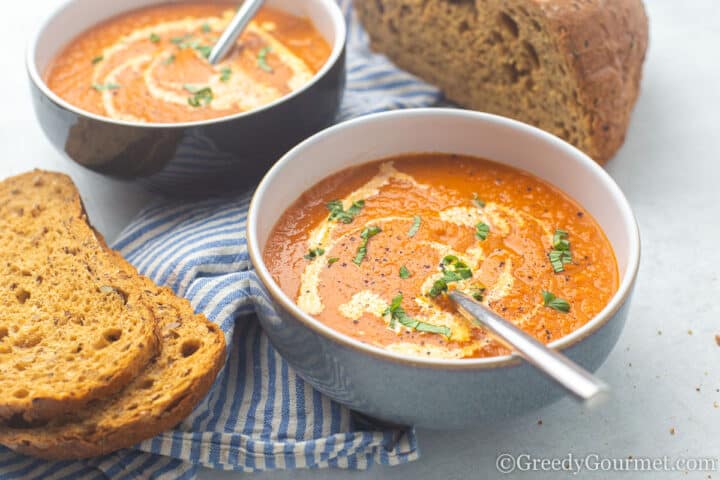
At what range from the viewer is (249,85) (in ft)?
11.5

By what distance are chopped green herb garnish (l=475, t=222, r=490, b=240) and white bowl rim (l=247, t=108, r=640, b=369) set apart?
0.37m

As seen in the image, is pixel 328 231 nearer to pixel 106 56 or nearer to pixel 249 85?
pixel 249 85

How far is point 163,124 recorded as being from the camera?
10.1 feet

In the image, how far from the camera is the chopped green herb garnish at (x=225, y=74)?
3.51 metres

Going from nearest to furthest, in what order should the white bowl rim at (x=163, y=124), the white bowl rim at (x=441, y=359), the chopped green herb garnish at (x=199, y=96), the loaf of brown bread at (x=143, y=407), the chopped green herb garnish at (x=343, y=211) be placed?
the white bowl rim at (x=441, y=359) < the loaf of brown bread at (x=143, y=407) < the chopped green herb garnish at (x=343, y=211) < the white bowl rim at (x=163, y=124) < the chopped green herb garnish at (x=199, y=96)

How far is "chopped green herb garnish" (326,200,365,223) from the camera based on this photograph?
2.79 m

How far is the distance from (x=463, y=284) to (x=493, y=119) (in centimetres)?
71

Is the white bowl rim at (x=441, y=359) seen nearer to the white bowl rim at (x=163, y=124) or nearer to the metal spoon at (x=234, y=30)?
the white bowl rim at (x=163, y=124)

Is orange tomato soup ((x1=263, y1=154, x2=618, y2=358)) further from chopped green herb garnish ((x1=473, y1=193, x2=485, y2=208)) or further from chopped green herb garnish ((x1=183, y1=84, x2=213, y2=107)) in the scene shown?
chopped green herb garnish ((x1=183, y1=84, x2=213, y2=107))

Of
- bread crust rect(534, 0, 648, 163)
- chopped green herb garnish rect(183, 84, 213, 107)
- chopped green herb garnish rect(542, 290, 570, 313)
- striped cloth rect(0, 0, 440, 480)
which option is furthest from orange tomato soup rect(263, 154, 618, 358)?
chopped green herb garnish rect(183, 84, 213, 107)

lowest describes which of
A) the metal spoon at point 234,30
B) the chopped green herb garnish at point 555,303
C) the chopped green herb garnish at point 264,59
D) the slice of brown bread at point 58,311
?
the slice of brown bread at point 58,311

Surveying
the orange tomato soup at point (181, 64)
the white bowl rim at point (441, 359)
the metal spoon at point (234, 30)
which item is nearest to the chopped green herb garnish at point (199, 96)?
the orange tomato soup at point (181, 64)

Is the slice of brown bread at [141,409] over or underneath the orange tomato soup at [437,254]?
underneath

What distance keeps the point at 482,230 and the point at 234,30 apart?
159 centimetres
